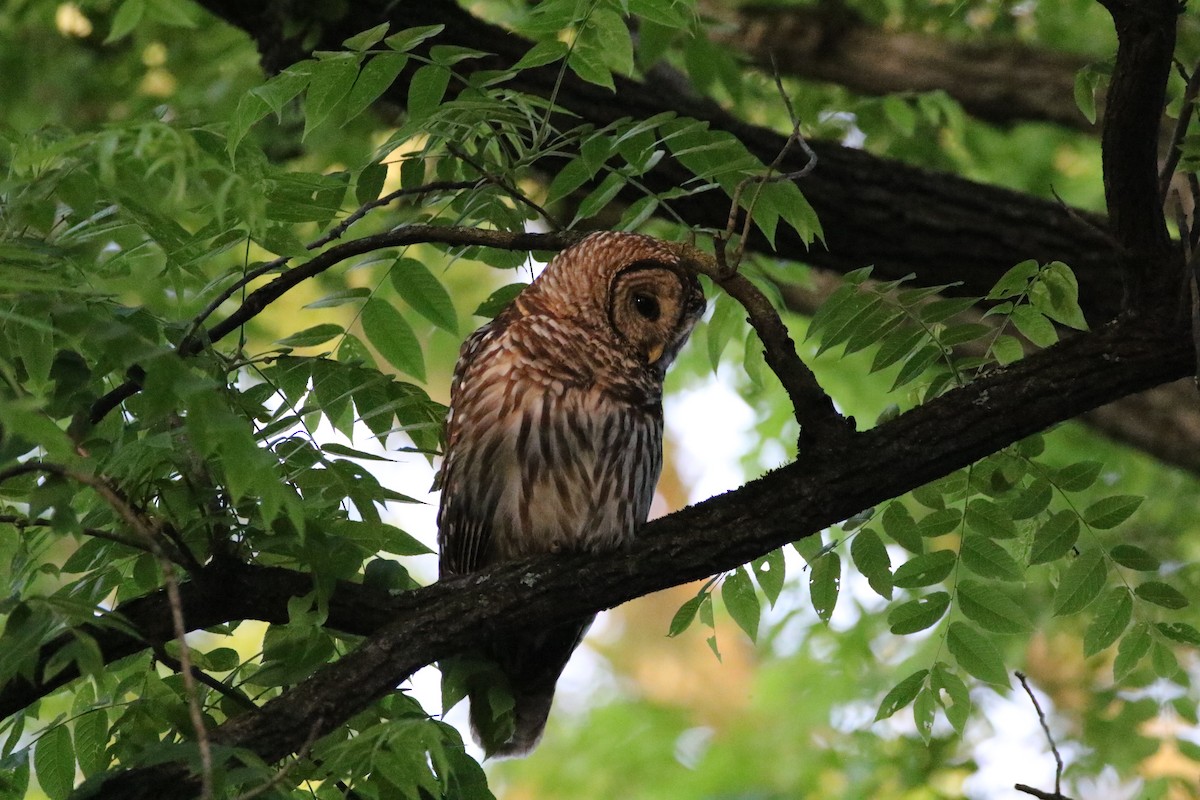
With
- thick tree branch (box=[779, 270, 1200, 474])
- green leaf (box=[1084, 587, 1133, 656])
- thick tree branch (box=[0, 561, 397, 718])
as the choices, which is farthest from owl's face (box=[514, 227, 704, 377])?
thick tree branch (box=[779, 270, 1200, 474])

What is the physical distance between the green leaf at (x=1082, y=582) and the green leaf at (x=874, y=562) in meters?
0.38

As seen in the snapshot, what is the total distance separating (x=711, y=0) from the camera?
6.27 m

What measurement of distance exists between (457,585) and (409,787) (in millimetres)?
624

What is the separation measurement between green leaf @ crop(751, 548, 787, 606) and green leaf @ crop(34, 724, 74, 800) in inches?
60.7

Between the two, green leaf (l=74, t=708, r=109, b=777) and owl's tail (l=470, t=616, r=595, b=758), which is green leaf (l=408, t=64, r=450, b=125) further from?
green leaf (l=74, t=708, r=109, b=777)

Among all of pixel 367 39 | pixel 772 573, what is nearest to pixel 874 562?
pixel 772 573

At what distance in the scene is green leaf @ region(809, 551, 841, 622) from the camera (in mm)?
2941

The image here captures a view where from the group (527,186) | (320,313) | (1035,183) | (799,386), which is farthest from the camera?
(320,313)

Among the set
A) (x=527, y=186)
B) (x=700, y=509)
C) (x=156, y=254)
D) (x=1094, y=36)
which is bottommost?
(x=1094, y=36)

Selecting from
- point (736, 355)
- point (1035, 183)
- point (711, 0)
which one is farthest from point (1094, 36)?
point (736, 355)

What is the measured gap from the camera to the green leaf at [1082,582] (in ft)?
9.46

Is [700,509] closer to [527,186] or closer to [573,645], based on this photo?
[573,645]

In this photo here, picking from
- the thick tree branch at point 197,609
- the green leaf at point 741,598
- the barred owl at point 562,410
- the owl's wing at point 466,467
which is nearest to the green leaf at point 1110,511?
the green leaf at point 741,598

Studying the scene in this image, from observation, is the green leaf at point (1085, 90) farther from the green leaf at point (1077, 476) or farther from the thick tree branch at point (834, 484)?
the green leaf at point (1077, 476)
